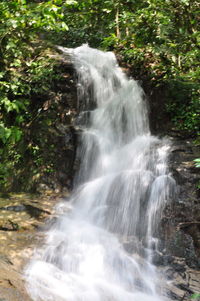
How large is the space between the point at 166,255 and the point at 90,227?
1.51 metres

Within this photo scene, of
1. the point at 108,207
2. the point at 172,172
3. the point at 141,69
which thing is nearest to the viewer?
the point at 172,172

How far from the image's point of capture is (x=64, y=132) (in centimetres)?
735

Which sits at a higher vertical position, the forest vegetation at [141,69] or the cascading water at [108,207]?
the forest vegetation at [141,69]

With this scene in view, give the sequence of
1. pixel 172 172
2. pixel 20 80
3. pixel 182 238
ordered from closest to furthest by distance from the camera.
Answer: pixel 182 238, pixel 172 172, pixel 20 80

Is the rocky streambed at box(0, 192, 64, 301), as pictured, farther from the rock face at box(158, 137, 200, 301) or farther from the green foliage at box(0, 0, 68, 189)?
the rock face at box(158, 137, 200, 301)

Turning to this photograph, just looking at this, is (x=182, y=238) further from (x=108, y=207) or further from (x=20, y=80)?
(x=20, y=80)

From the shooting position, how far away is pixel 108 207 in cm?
565

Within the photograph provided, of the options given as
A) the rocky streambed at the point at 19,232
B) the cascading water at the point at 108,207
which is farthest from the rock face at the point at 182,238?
the rocky streambed at the point at 19,232

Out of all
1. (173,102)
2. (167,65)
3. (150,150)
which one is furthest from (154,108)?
(150,150)

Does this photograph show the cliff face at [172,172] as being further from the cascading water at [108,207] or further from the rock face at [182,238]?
the cascading water at [108,207]

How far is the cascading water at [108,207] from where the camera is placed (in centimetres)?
398

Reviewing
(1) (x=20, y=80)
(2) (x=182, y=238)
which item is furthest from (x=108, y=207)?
(1) (x=20, y=80)

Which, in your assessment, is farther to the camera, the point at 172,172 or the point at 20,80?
the point at 20,80

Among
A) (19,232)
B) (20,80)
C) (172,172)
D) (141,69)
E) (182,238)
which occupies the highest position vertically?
(141,69)
